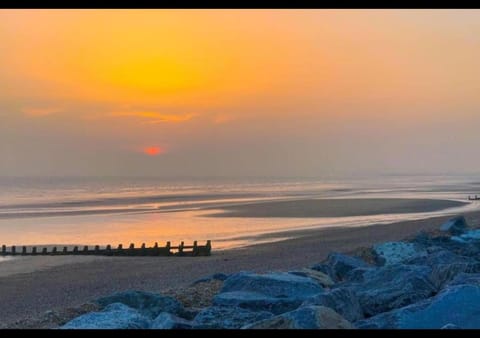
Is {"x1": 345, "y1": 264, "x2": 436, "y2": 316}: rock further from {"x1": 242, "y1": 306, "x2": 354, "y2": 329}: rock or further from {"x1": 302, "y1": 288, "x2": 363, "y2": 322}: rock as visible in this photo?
{"x1": 242, "y1": 306, "x2": 354, "y2": 329}: rock

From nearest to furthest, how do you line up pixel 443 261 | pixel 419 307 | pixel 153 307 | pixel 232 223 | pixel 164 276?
pixel 419 307, pixel 153 307, pixel 443 261, pixel 164 276, pixel 232 223

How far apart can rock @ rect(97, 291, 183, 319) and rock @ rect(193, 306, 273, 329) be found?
2.67ft

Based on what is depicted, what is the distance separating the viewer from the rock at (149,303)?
254 inches

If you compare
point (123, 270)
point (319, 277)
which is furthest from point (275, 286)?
point (123, 270)

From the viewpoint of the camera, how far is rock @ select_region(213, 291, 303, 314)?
6145mm

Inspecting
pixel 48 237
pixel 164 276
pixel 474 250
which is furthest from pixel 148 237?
pixel 474 250

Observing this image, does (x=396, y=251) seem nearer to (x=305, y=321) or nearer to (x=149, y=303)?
(x=149, y=303)

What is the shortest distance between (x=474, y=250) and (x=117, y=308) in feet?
24.7

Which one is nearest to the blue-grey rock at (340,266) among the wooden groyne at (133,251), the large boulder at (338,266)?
the large boulder at (338,266)

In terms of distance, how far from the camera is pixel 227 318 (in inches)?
220
